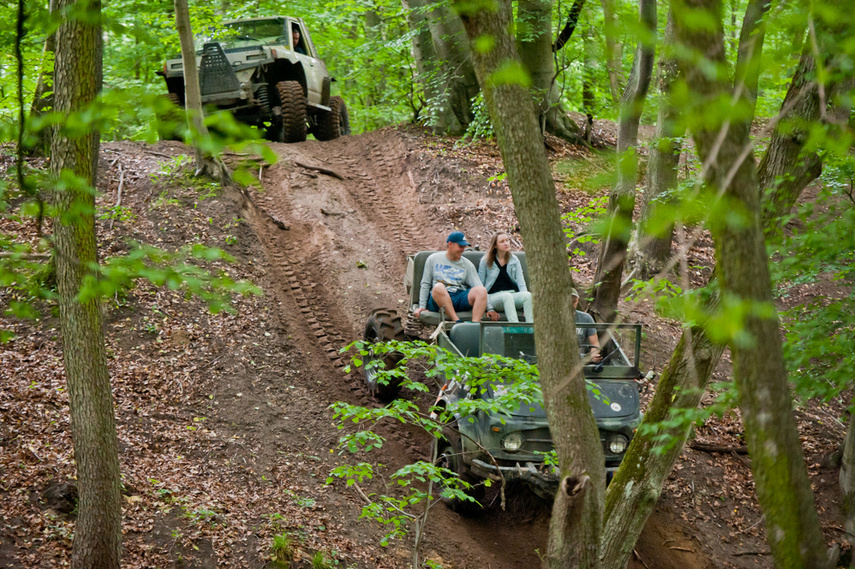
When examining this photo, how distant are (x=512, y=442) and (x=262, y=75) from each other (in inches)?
402

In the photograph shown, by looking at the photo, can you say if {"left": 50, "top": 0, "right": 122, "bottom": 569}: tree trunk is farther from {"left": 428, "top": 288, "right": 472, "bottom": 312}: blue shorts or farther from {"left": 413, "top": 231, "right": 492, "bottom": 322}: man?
{"left": 428, "top": 288, "right": 472, "bottom": 312}: blue shorts

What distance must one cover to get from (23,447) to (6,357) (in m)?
1.54

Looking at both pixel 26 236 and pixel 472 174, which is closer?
pixel 26 236

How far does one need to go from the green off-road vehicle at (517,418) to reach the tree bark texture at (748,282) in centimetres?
296

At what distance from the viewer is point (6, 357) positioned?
259 inches

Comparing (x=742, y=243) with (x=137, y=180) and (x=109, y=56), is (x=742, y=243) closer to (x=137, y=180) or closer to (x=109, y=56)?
(x=137, y=180)

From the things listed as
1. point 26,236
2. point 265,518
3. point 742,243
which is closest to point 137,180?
point 26,236

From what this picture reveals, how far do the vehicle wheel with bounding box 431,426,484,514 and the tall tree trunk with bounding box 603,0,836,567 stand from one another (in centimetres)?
189

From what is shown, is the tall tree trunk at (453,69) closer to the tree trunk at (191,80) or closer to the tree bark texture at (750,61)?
the tree trunk at (191,80)

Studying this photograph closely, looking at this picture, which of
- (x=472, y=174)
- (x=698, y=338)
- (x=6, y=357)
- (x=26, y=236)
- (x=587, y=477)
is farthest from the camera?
(x=472, y=174)

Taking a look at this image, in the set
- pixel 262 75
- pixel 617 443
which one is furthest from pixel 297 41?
pixel 617 443

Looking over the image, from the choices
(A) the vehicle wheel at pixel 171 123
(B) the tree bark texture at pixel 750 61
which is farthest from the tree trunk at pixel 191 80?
(A) the vehicle wheel at pixel 171 123

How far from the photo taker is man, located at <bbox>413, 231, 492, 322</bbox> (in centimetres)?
712

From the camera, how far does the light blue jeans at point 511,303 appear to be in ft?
22.4
